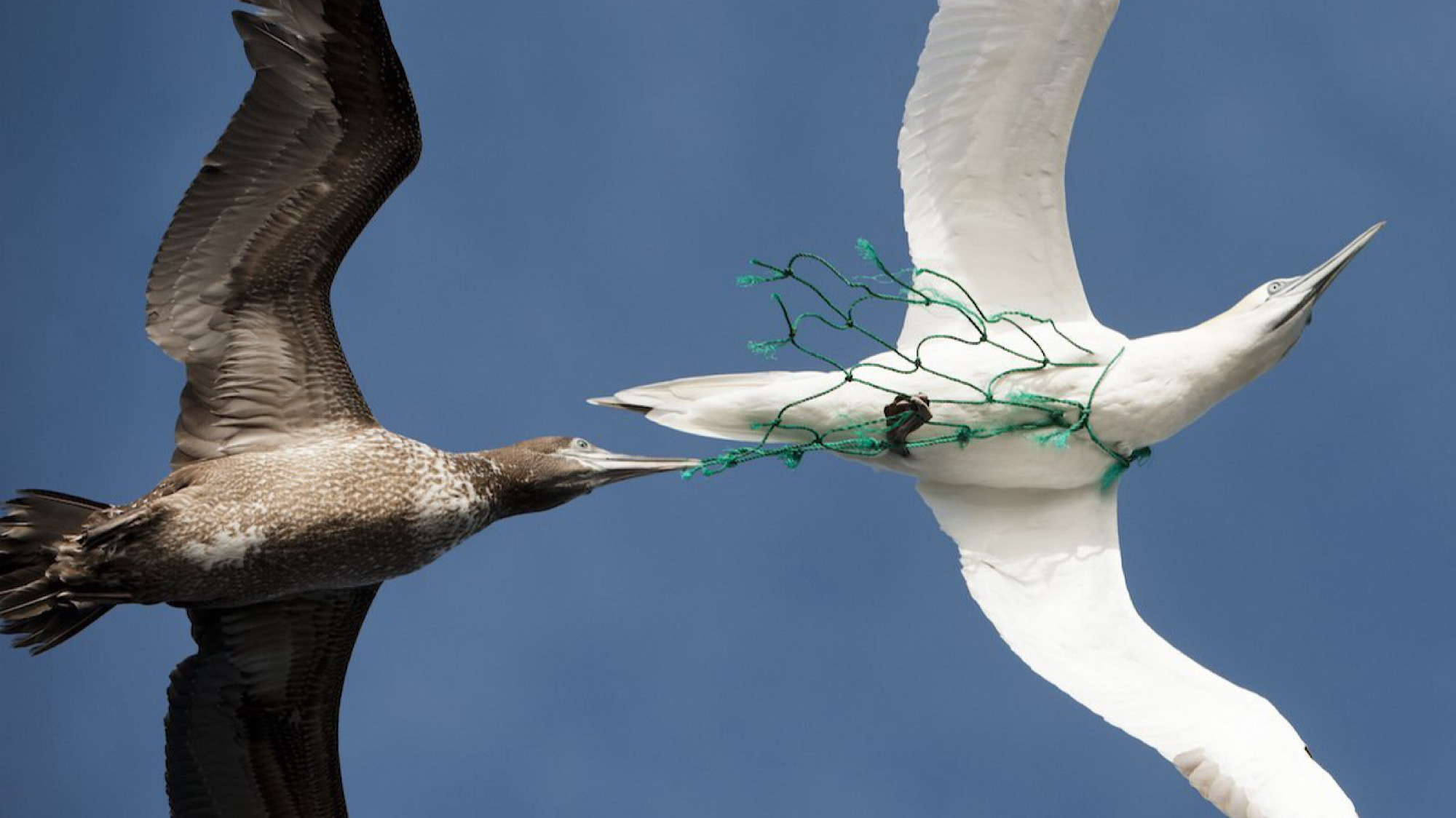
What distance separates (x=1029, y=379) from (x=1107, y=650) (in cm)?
117

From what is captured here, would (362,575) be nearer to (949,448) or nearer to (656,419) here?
(656,419)

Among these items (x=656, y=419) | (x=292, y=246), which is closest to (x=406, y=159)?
(x=292, y=246)

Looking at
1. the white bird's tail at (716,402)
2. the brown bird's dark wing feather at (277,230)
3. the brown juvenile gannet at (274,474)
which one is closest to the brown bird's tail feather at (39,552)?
the brown juvenile gannet at (274,474)

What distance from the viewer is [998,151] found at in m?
9.81

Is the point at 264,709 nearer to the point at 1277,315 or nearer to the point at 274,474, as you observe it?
the point at 274,474

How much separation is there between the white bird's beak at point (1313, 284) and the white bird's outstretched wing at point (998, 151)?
826 millimetres

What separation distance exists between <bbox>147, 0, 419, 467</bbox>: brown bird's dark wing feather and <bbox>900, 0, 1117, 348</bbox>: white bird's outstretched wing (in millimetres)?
2226

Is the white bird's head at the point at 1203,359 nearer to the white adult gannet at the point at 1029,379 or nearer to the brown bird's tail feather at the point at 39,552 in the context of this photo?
the white adult gannet at the point at 1029,379

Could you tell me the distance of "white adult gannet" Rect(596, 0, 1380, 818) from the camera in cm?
960

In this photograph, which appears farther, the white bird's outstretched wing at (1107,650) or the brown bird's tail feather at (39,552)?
the white bird's outstretched wing at (1107,650)

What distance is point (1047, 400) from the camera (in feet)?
31.5

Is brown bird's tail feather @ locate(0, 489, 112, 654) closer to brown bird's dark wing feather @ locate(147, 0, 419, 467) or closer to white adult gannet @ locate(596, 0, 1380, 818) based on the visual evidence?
brown bird's dark wing feather @ locate(147, 0, 419, 467)

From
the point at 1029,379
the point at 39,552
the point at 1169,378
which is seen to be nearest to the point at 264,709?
the point at 39,552

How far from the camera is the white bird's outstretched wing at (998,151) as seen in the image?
9.66 m
